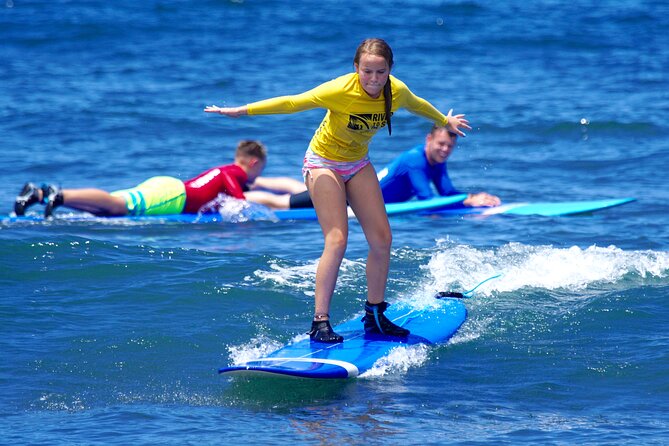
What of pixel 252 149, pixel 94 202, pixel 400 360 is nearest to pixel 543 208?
pixel 252 149

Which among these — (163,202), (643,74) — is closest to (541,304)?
(163,202)

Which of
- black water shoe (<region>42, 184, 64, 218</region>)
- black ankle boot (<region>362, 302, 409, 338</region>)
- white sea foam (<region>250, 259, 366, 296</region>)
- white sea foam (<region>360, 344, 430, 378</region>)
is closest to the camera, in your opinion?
white sea foam (<region>360, 344, 430, 378</region>)

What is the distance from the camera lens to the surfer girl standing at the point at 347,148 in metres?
5.60

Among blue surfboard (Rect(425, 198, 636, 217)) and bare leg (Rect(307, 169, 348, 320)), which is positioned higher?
bare leg (Rect(307, 169, 348, 320))

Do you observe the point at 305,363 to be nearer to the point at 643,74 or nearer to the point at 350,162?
the point at 350,162

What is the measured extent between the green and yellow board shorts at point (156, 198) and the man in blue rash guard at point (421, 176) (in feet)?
7.74

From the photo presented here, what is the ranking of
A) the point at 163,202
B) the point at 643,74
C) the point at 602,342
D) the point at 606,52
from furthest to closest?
the point at 606,52 < the point at 643,74 < the point at 163,202 < the point at 602,342

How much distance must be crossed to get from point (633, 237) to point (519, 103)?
8.43 metres

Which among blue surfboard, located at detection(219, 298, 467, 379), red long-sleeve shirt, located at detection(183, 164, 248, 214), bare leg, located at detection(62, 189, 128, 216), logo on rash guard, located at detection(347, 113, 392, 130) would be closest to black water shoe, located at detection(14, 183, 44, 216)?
bare leg, located at detection(62, 189, 128, 216)

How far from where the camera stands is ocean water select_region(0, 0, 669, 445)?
17.9ft

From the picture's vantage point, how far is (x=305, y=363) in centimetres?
562

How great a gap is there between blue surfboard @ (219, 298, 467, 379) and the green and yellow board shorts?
15.5ft

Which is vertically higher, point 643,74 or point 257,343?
point 643,74

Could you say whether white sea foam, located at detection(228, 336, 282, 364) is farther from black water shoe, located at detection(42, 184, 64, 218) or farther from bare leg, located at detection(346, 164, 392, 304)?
black water shoe, located at detection(42, 184, 64, 218)
